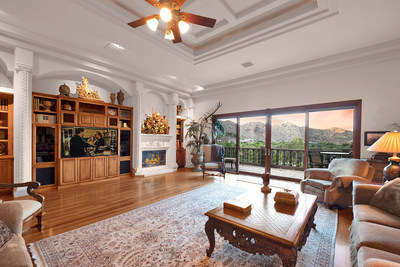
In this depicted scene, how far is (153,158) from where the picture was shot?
606cm

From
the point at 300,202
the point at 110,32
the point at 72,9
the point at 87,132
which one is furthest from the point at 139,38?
the point at 300,202

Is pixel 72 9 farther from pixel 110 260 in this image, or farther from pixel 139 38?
pixel 110 260

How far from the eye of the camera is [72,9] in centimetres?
265

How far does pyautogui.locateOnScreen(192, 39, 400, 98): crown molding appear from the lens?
3.57 metres

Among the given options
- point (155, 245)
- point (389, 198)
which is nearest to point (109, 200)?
point (155, 245)

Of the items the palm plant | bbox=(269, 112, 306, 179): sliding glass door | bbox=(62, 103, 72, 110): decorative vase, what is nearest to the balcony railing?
bbox=(269, 112, 306, 179): sliding glass door

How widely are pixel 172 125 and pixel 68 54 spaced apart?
141 inches

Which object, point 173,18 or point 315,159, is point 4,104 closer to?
point 173,18

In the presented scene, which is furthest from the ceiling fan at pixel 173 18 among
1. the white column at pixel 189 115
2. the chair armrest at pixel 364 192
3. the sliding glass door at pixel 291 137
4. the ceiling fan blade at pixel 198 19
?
the white column at pixel 189 115

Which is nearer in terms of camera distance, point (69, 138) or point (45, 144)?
point (45, 144)

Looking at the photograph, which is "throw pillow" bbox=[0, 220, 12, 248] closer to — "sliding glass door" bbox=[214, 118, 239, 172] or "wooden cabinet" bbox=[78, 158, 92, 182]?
"wooden cabinet" bbox=[78, 158, 92, 182]

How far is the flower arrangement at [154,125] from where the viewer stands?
577 cm

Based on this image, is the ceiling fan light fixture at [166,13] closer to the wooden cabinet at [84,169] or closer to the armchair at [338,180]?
the armchair at [338,180]

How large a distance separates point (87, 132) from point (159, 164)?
250 cm
